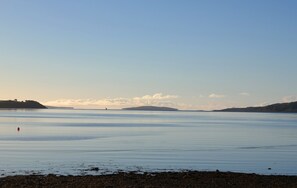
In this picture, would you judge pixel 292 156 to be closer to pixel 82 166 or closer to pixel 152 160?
pixel 152 160

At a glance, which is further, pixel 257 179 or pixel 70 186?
pixel 257 179

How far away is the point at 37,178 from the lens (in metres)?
24.7

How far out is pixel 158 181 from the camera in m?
24.3

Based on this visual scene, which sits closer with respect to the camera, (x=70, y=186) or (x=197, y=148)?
(x=70, y=186)

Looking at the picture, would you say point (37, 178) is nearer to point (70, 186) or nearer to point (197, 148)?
point (70, 186)

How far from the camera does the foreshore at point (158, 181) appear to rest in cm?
2278

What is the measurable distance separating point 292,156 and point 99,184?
23867 mm

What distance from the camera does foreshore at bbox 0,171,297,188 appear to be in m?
22.8

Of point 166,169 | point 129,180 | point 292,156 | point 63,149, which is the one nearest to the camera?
point 129,180

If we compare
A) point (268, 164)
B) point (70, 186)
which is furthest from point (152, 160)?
point (70, 186)

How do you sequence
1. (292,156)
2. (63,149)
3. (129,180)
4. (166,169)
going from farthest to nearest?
(63,149), (292,156), (166,169), (129,180)

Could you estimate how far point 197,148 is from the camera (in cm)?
4769

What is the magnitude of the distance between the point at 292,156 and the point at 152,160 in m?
13.0

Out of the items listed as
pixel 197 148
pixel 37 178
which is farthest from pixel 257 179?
pixel 197 148
